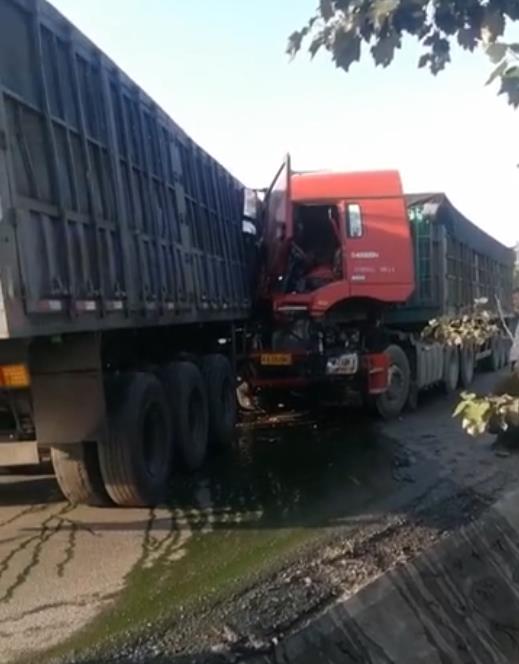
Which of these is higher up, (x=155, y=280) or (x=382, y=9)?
(x=382, y=9)

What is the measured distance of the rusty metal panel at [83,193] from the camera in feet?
16.5

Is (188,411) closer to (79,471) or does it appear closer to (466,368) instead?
(79,471)

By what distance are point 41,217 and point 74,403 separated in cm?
135

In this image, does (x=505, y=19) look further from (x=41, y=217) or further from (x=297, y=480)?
(x=297, y=480)

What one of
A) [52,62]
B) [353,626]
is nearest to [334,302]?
[52,62]

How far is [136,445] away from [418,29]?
15.3 feet

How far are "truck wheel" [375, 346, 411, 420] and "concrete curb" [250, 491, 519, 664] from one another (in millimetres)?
5922

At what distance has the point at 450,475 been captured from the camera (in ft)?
25.5

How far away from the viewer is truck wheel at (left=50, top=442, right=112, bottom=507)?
632cm

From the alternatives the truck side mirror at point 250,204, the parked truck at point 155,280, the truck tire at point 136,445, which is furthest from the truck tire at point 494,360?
the truck tire at point 136,445

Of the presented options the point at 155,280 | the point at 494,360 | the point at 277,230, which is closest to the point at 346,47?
the point at 155,280

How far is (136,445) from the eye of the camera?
647 centimetres

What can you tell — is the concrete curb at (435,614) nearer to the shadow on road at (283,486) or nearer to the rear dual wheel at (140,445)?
the shadow on road at (283,486)

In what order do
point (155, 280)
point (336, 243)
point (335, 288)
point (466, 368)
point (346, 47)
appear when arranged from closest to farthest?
point (346, 47) → point (155, 280) → point (335, 288) → point (336, 243) → point (466, 368)
